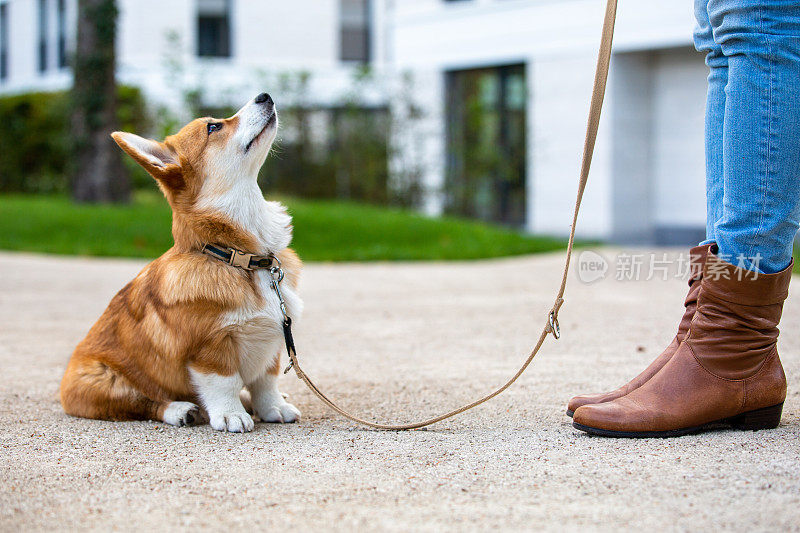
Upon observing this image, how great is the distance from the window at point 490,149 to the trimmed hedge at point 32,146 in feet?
19.1

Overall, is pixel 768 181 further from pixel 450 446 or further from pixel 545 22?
pixel 545 22

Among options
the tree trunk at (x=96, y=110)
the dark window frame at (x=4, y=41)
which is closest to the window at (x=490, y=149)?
the tree trunk at (x=96, y=110)

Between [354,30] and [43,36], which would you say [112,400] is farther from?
[43,36]

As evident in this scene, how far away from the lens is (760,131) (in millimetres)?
2229

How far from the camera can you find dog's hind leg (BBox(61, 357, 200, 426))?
8.86ft

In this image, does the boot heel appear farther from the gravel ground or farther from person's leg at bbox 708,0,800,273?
person's leg at bbox 708,0,800,273

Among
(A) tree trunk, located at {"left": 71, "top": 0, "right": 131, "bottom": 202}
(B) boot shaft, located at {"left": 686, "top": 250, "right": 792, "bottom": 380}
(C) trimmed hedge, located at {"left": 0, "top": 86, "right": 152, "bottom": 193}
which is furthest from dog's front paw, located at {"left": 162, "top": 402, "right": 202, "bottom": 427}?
(C) trimmed hedge, located at {"left": 0, "top": 86, "right": 152, "bottom": 193}

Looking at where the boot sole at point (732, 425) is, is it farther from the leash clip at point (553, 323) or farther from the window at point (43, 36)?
the window at point (43, 36)

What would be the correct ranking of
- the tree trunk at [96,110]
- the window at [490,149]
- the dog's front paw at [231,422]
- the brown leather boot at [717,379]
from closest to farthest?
1. the brown leather boot at [717,379]
2. the dog's front paw at [231,422]
3. the tree trunk at [96,110]
4. the window at [490,149]

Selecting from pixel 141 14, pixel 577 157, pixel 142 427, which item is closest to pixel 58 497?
pixel 142 427

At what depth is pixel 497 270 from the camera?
754 cm

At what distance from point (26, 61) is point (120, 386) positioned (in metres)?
22.3

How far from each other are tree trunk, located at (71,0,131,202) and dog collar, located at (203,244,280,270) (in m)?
8.31

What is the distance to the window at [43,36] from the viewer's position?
71.5 feet
